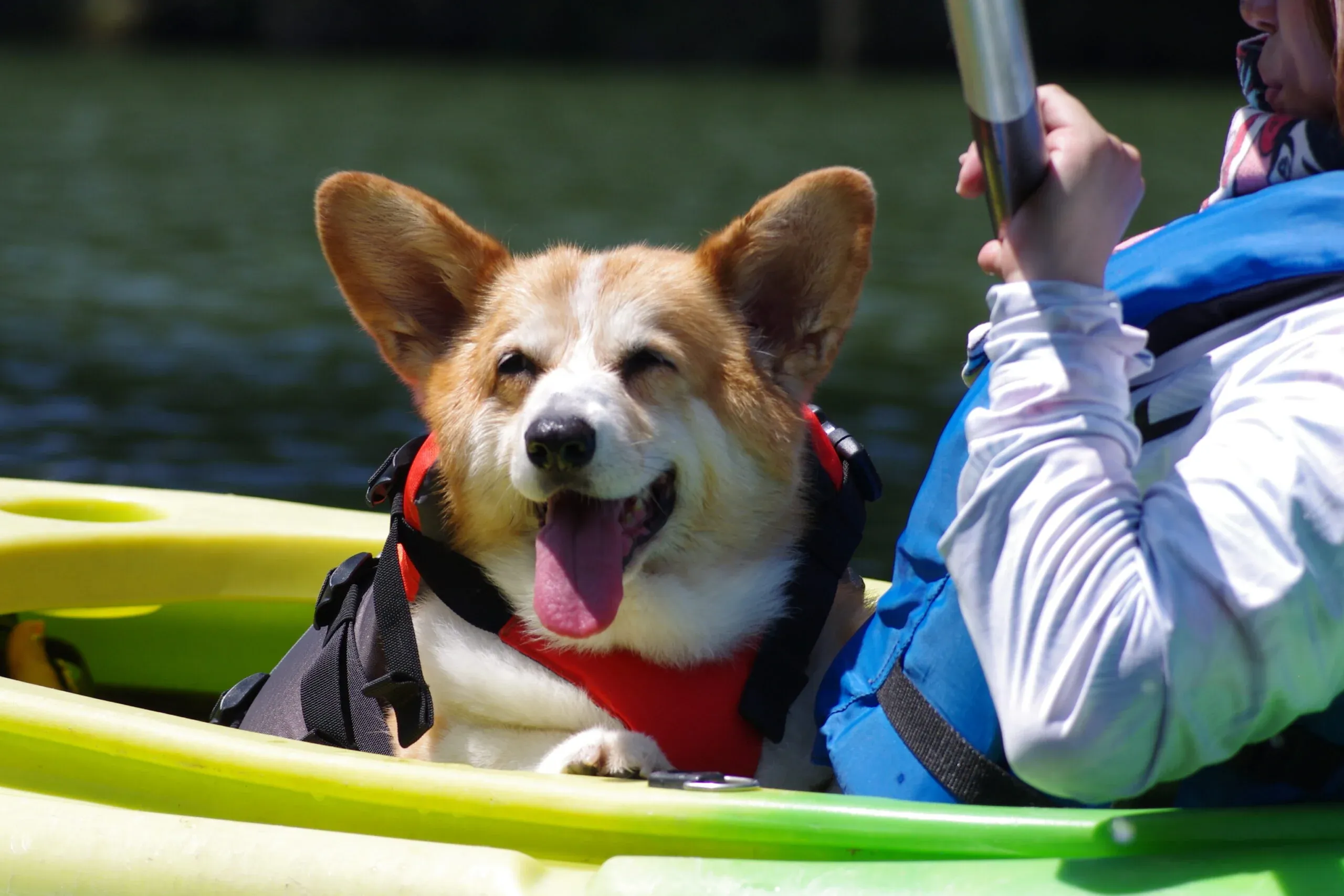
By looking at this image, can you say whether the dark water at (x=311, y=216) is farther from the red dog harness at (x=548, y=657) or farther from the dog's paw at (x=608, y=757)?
the dog's paw at (x=608, y=757)

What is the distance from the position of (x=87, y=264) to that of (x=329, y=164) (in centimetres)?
538

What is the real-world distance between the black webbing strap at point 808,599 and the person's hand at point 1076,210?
0.93 m

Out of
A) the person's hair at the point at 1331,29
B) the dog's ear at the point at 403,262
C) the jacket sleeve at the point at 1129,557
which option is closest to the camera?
the jacket sleeve at the point at 1129,557

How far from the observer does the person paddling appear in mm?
1420

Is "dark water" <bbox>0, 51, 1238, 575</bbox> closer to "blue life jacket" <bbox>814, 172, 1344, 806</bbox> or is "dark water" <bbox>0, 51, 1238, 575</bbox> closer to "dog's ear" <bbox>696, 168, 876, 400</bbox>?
"dog's ear" <bbox>696, 168, 876, 400</bbox>

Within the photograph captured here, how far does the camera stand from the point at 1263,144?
1802 mm

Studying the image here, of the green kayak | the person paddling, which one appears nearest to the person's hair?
the person paddling

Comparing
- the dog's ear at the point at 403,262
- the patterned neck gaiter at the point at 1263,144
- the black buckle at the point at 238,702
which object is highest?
the patterned neck gaiter at the point at 1263,144

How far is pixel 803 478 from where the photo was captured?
8.31 ft

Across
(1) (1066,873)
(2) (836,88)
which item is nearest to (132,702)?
(1) (1066,873)

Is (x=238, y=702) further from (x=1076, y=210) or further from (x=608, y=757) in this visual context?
(x=1076, y=210)

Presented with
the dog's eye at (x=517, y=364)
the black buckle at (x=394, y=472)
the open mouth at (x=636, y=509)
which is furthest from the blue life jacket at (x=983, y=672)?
the black buckle at (x=394, y=472)

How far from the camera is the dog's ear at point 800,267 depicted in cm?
243

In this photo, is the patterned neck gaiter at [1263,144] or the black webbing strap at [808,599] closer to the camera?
the patterned neck gaiter at [1263,144]
